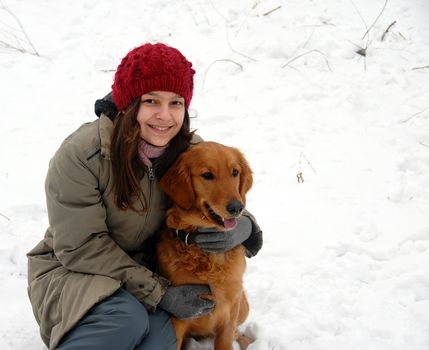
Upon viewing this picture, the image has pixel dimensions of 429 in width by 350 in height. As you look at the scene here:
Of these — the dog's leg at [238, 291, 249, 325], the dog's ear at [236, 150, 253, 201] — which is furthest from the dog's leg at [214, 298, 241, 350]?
the dog's ear at [236, 150, 253, 201]

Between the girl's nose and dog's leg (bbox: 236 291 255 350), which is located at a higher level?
the girl's nose

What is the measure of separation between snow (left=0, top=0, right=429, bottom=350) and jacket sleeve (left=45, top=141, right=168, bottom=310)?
724mm

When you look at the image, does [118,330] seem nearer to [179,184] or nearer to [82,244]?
[82,244]

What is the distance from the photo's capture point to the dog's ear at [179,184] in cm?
233

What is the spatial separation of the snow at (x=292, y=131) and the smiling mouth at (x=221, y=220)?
0.82m

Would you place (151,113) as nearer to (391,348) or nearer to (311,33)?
(391,348)

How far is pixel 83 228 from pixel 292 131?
2910 millimetres

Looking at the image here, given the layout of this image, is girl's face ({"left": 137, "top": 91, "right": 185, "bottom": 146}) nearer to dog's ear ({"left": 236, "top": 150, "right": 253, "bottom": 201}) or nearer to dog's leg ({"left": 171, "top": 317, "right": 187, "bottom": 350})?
dog's ear ({"left": 236, "top": 150, "right": 253, "bottom": 201})

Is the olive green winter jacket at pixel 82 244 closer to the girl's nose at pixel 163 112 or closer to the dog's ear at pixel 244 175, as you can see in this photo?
the girl's nose at pixel 163 112

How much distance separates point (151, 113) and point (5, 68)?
420 cm

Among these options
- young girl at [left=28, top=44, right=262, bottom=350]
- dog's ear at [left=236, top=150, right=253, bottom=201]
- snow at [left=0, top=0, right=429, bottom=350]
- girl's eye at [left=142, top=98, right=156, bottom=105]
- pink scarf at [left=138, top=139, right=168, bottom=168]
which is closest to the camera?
young girl at [left=28, top=44, right=262, bottom=350]

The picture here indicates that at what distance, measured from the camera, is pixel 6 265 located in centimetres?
309

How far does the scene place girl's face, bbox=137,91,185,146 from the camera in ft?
7.12

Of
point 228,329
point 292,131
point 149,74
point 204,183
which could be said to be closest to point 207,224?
point 204,183
